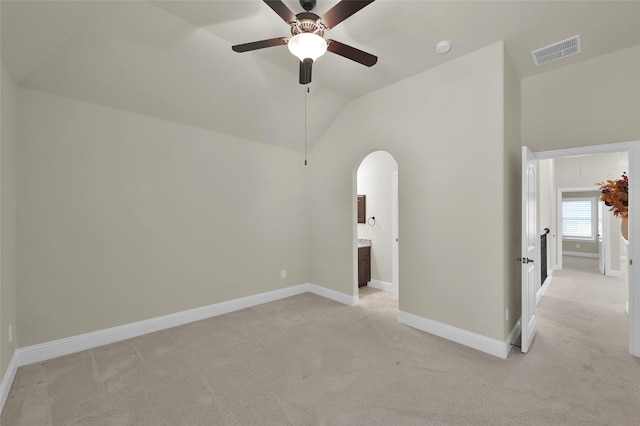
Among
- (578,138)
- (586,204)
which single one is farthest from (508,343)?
(586,204)

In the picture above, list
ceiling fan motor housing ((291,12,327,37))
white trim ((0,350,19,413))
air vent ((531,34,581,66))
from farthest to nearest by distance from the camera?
1. air vent ((531,34,581,66))
2. white trim ((0,350,19,413))
3. ceiling fan motor housing ((291,12,327,37))

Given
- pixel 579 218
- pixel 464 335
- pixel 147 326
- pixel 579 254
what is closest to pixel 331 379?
pixel 464 335

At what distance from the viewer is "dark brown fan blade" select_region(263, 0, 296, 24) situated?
1.69 meters

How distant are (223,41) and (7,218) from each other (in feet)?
8.22

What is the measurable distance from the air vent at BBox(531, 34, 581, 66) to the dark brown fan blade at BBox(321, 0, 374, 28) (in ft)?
7.52

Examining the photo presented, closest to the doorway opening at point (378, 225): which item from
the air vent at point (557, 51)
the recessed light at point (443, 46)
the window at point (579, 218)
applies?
the recessed light at point (443, 46)

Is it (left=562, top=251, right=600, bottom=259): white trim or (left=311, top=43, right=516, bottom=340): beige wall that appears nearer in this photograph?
(left=311, top=43, right=516, bottom=340): beige wall

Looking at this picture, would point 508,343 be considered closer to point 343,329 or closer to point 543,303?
point 343,329

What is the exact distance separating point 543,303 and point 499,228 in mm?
2633

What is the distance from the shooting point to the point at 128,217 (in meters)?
3.28

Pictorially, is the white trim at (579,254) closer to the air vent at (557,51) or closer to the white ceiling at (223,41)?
the white ceiling at (223,41)

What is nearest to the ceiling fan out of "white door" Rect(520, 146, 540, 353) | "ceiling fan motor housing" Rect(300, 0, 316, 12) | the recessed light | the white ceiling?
"ceiling fan motor housing" Rect(300, 0, 316, 12)

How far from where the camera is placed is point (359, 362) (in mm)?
2746

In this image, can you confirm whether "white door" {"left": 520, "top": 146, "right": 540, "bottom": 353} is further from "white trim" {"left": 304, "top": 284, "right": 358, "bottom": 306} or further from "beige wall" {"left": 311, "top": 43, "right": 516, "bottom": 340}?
"white trim" {"left": 304, "top": 284, "right": 358, "bottom": 306}
